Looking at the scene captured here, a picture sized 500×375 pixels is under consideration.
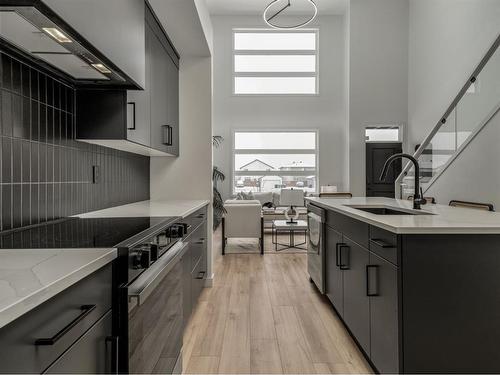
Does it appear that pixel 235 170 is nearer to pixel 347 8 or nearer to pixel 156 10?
pixel 347 8

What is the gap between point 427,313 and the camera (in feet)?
4.75

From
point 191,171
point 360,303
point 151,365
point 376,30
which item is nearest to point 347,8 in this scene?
point 376,30

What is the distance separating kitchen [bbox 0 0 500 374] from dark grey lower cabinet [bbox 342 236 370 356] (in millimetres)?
19

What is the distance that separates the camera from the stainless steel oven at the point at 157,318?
3.67ft

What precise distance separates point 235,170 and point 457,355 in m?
7.30

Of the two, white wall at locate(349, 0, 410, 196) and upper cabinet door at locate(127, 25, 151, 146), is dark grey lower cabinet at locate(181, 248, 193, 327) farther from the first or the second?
white wall at locate(349, 0, 410, 196)

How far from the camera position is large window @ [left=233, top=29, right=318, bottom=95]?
847 centimetres

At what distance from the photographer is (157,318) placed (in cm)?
138

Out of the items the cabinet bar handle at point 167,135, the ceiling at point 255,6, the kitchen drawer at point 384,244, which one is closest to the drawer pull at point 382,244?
the kitchen drawer at point 384,244

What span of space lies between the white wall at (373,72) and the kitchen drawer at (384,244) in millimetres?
6049

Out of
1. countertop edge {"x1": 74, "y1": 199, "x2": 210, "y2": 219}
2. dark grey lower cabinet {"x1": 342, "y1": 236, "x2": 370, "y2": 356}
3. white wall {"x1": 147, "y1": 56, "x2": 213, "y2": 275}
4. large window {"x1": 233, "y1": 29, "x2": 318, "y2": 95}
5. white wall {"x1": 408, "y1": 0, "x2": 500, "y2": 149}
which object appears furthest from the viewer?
large window {"x1": 233, "y1": 29, "x2": 318, "y2": 95}

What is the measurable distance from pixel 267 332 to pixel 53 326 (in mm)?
1927

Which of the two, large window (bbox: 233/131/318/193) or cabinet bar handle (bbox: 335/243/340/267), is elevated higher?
large window (bbox: 233/131/318/193)

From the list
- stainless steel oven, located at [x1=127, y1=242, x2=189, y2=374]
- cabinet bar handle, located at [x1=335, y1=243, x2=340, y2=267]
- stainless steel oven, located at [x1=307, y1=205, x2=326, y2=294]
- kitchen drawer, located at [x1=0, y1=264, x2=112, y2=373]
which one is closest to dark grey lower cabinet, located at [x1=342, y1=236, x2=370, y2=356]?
cabinet bar handle, located at [x1=335, y1=243, x2=340, y2=267]
